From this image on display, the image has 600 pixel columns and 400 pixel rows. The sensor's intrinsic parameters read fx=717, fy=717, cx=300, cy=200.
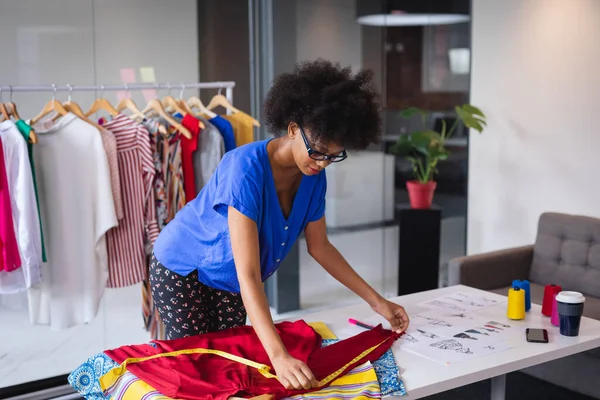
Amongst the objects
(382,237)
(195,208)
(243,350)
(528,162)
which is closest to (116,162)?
(195,208)

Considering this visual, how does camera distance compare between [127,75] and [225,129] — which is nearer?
[225,129]

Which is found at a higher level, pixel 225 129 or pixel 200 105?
pixel 200 105

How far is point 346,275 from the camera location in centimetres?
233

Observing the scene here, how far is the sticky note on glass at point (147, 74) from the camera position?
12.5ft

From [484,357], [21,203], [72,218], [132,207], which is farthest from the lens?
[132,207]

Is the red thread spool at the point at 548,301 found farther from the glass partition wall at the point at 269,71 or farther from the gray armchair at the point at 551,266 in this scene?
the glass partition wall at the point at 269,71

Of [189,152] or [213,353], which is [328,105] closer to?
[213,353]

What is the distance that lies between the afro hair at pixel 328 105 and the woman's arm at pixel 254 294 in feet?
0.99

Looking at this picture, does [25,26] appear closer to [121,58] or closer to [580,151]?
[121,58]

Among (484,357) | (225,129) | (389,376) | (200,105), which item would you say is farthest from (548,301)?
(200,105)

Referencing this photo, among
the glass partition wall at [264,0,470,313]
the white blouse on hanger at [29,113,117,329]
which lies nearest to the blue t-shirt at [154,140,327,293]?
the white blouse on hanger at [29,113,117,329]

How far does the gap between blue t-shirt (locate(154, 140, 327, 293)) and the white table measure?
14.2 inches

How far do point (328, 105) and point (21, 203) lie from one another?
1.69 meters

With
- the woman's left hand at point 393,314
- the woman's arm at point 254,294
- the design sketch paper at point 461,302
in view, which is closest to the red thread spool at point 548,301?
the design sketch paper at point 461,302
